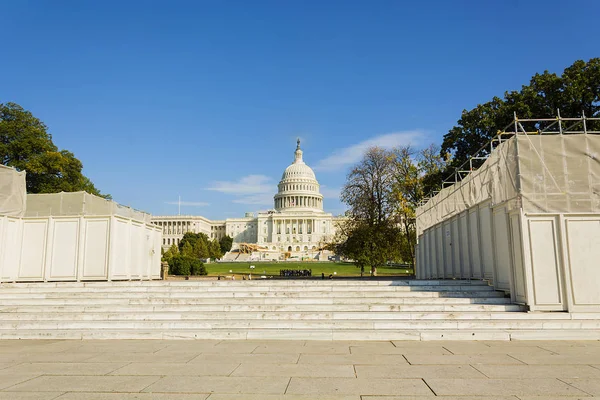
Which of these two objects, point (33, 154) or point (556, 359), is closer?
point (556, 359)

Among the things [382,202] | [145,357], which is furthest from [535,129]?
[145,357]

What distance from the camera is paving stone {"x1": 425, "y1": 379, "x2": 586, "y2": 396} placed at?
5.30 m

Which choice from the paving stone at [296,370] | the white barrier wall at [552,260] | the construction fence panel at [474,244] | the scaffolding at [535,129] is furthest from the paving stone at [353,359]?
the construction fence panel at [474,244]

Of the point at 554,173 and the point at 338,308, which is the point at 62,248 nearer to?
the point at 338,308

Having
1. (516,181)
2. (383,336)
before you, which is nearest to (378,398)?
(383,336)

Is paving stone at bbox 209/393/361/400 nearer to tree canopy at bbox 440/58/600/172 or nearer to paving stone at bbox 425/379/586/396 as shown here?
paving stone at bbox 425/379/586/396

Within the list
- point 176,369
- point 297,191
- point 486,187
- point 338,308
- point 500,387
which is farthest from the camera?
point 297,191

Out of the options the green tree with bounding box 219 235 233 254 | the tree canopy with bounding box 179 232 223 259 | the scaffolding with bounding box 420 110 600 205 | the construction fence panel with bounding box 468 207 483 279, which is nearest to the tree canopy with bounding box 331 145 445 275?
the scaffolding with bounding box 420 110 600 205

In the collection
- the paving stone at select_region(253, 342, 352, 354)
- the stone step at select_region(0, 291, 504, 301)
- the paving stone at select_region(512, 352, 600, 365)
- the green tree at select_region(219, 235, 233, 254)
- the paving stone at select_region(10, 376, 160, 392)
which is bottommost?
the paving stone at select_region(253, 342, 352, 354)

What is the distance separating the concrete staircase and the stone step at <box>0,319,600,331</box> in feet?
0.07

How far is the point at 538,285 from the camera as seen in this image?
421 inches

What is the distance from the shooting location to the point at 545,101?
26875 millimetres

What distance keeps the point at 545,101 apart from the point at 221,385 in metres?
27.4

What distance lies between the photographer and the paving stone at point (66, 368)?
21.7 ft
